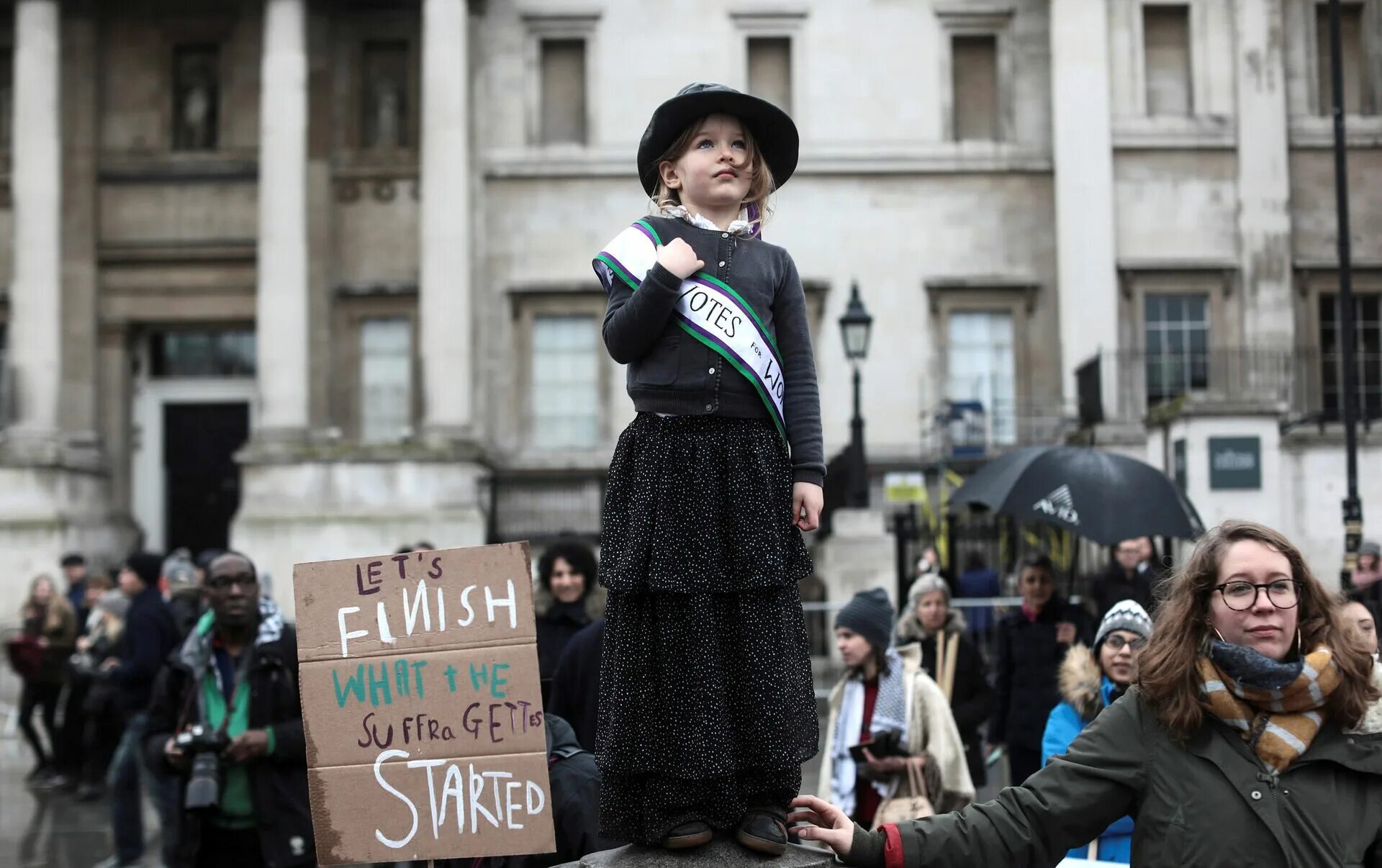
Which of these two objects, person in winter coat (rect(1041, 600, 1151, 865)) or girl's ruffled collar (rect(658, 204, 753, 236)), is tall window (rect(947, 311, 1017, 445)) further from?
girl's ruffled collar (rect(658, 204, 753, 236))

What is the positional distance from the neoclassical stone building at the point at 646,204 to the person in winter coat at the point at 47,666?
12.1 metres

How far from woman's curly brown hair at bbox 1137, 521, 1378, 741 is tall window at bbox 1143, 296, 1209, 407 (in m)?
25.2

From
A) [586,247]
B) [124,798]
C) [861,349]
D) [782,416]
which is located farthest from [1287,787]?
[586,247]

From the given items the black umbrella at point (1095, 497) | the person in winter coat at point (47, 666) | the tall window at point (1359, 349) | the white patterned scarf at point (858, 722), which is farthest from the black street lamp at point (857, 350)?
the tall window at point (1359, 349)

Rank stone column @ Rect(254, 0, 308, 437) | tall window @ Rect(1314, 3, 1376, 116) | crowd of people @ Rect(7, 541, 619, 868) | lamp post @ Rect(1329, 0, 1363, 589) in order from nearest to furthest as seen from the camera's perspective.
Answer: crowd of people @ Rect(7, 541, 619, 868) < lamp post @ Rect(1329, 0, 1363, 589) < stone column @ Rect(254, 0, 308, 437) < tall window @ Rect(1314, 3, 1376, 116)

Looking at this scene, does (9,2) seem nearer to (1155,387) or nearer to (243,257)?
(243,257)

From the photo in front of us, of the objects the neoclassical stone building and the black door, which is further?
the black door

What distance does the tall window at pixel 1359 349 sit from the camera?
92.3 ft

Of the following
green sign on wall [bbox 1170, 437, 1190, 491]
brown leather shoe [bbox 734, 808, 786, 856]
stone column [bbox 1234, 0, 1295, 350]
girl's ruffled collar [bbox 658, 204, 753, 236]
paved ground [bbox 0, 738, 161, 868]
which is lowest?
paved ground [bbox 0, 738, 161, 868]

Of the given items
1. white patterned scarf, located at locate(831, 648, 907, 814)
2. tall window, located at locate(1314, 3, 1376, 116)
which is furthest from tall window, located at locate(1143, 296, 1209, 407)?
white patterned scarf, located at locate(831, 648, 907, 814)

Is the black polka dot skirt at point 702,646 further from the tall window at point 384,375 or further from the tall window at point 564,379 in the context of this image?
the tall window at point 384,375

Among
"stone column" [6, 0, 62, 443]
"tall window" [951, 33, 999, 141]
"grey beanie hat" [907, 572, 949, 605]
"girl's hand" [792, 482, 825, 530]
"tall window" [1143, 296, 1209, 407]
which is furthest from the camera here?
"tall window" [951, 33, 999, 141]

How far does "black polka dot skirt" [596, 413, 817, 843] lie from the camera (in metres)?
3.91

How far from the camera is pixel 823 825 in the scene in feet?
13.0
